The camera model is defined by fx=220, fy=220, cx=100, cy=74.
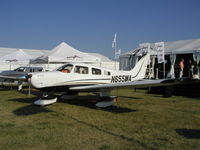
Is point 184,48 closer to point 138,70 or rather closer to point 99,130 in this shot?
point 138,70

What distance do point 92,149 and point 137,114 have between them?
12.0 feet

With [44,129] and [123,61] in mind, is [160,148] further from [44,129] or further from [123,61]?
[123,61]

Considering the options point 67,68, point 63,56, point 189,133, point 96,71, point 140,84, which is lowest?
point 189,133

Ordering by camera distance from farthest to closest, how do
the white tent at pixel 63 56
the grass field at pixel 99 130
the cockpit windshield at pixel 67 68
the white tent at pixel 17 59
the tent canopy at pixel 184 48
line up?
the white tent at pixel 17 59 → the white tent at pixel 63 56 → the tent canopy at pixel 184 48 → the cockpit windshield at pixel 67 68 → the grass field at pixel 99 130

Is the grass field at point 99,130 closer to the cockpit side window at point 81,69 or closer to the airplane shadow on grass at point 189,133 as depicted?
the airplane shadow on grass at point 189,133

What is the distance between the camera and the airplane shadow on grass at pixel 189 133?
5.15 m

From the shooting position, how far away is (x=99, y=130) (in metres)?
5.63

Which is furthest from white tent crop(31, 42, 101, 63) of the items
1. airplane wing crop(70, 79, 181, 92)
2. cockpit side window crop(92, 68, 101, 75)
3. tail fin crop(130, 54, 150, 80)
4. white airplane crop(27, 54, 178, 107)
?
airplane wing crop(70, 79, 181, 92)

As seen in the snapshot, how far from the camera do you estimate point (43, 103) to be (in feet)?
29.8

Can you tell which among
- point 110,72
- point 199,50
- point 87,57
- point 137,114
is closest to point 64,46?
point 87,57

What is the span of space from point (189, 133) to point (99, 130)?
7.29 feet

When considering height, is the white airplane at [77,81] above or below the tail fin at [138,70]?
below

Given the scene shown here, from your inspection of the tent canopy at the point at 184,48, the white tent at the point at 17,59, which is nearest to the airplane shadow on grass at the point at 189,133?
the tent canopy at the point at 184,48

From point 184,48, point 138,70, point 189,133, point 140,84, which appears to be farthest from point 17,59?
point 189,133
